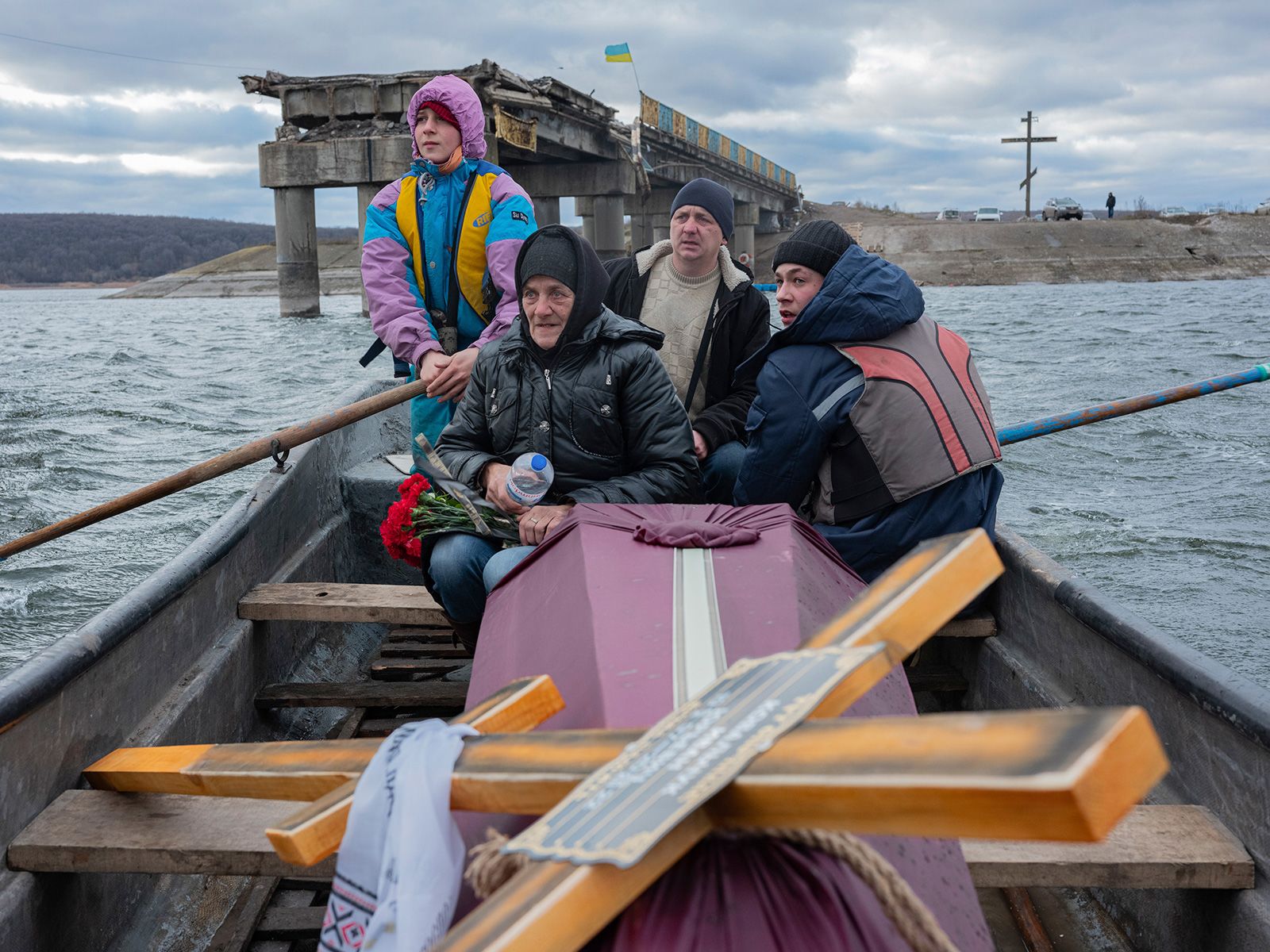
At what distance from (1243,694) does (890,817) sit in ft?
4.81

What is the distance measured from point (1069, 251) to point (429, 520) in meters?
47.2

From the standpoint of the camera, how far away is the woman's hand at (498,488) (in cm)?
303

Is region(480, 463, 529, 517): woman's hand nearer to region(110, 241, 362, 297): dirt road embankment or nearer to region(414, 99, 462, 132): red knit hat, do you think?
region(414, 99, 462, 132): red knit hat

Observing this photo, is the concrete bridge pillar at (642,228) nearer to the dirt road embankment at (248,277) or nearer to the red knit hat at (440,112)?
the dirt road embankment at (248,277)

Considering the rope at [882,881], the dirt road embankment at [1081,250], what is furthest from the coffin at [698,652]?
the dirt road embankment at [1081,250]

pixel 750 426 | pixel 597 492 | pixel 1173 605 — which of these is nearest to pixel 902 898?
pixel 597 492

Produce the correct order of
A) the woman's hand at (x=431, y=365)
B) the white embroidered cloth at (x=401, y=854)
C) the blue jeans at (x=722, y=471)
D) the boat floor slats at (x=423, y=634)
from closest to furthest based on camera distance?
the white embroidered cloth at (x=401, y=854)
the blue jeans at (x=722, y=471)
the woman's hand at (x=431, y=365)
the boat floor slats at (x=423, y=634)

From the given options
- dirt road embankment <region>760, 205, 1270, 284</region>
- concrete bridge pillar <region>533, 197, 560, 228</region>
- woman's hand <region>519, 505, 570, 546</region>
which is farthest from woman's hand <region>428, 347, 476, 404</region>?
dirt road embankment <region>760, 205, 1270, 284</region>

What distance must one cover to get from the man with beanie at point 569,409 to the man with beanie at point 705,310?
0.83m

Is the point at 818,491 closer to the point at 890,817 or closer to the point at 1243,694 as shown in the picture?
the point at 1243,694

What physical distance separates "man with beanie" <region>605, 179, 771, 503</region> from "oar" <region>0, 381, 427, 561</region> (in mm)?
949

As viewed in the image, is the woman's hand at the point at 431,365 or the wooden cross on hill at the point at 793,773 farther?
the woman's hand at the point at 431,365

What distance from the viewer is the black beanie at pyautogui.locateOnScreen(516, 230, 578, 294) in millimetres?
2998

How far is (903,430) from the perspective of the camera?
3.05 metres
